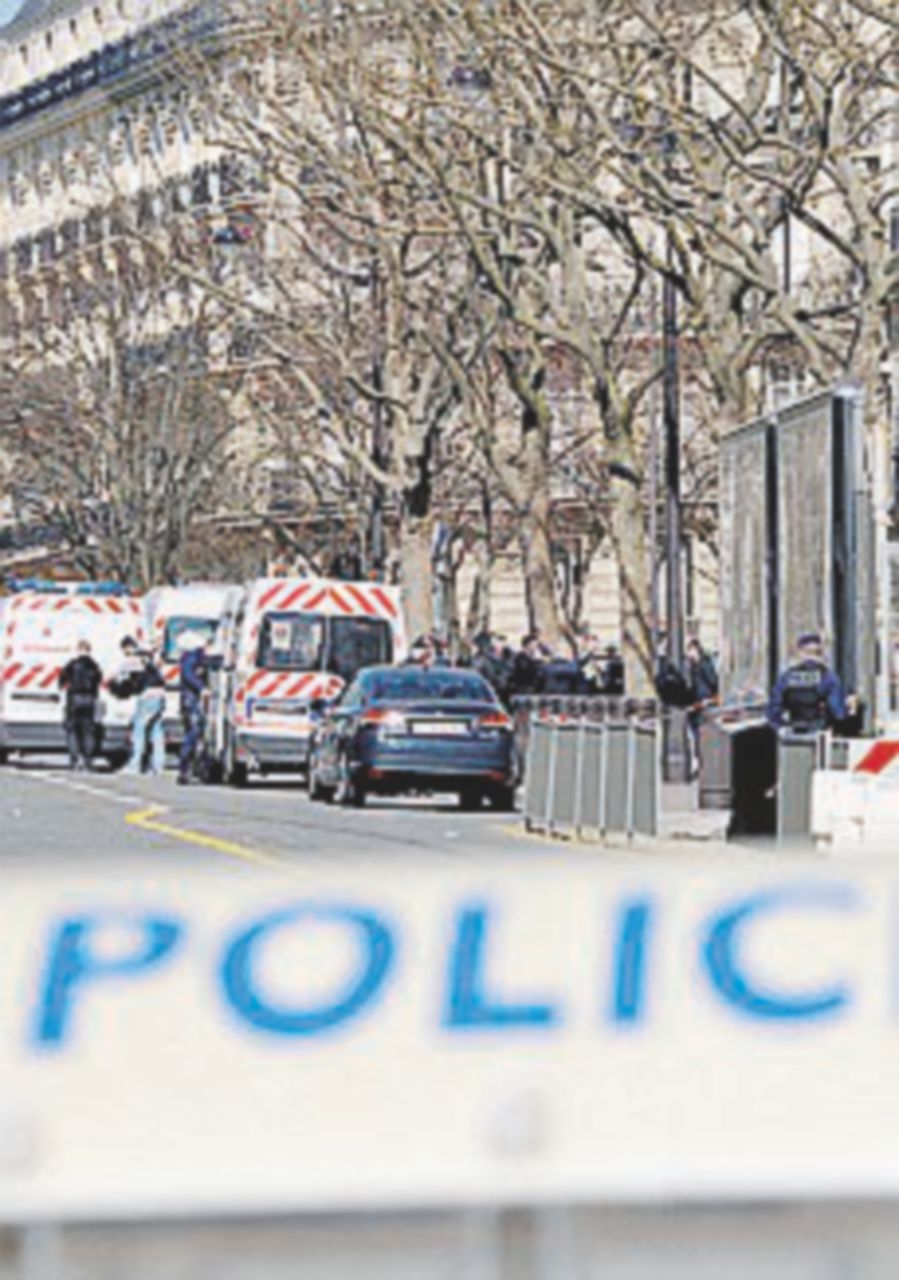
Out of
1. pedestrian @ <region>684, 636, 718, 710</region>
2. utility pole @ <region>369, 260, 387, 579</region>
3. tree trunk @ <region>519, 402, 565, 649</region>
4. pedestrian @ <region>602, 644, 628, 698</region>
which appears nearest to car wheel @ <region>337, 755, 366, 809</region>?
pedestrian @ <region>684, 636, 718, 710</region>

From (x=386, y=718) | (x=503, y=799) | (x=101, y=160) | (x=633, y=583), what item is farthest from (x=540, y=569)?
(x=101, y=160)

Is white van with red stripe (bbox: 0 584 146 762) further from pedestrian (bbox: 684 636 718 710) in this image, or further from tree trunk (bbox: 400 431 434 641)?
pedestrian (bbox: 684 636 718 710)

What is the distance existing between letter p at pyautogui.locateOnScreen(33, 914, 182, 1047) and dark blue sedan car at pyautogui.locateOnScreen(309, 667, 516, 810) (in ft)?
111

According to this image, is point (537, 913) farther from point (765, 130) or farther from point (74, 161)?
point (74, 161)

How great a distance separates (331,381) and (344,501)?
1040 cm

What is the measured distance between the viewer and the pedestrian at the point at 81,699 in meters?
49.4

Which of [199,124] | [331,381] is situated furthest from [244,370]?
[199,124]

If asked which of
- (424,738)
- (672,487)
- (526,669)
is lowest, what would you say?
(424,738)

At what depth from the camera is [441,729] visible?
38.2m

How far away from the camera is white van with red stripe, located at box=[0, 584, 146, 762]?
5191cm

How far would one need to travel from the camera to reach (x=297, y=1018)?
418 centimetres

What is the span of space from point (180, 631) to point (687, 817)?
68.2 ft

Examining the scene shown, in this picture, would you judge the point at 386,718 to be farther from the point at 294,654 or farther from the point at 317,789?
the point at 294,654

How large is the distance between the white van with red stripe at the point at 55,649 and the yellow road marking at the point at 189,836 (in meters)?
14.0
